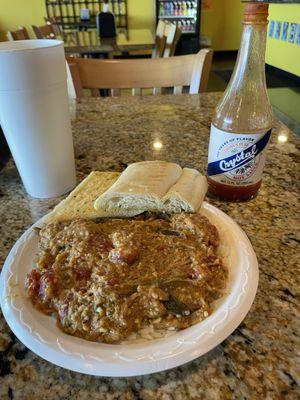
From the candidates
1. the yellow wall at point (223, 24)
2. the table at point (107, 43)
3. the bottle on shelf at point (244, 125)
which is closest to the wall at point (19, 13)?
the table at point (107, 43)

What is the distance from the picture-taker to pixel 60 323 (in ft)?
1.36

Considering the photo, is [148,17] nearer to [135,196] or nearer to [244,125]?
[244,125]

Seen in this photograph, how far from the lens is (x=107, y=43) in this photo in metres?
2.77

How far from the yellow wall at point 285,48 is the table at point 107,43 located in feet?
5.82

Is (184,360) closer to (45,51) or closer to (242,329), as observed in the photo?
(242,329)

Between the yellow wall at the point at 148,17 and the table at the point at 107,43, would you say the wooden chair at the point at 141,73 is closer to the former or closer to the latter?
the table at the point at 107,43

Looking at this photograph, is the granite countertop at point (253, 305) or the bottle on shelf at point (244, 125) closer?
the granite countertop at point (253, 305)

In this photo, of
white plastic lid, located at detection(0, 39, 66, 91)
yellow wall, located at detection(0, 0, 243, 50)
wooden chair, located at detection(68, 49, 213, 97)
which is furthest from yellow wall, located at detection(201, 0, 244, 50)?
white plastic lid, located at detection(0, 39, 66, 91)

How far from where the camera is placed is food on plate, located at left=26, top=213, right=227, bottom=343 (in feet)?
1.36

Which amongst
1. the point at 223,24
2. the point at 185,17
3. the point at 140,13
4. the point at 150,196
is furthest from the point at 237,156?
the point at 223,24

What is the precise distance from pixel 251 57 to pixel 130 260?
431mm

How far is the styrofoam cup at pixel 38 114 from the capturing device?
58cm

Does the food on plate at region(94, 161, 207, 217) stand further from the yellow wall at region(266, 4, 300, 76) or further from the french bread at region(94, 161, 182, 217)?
the yellow wall at region(266, 4, 300, 76)

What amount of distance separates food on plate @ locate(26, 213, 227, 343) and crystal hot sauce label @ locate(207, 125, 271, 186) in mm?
137
